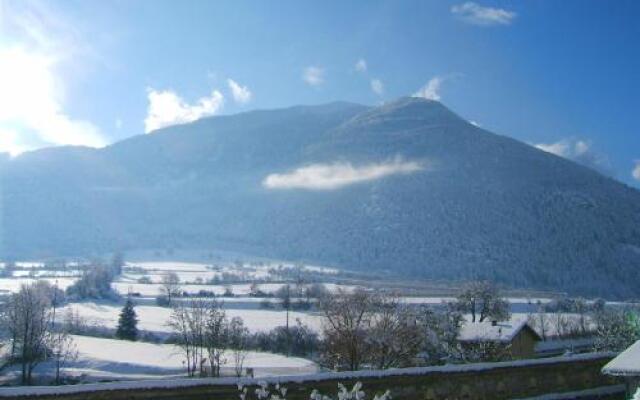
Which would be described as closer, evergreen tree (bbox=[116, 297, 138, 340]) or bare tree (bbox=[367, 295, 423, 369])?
bare tree (bbox=[367, 295, 423, 369])

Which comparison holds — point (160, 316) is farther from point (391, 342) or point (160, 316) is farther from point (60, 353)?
point (391, 342)

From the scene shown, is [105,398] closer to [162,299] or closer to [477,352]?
[477,352]

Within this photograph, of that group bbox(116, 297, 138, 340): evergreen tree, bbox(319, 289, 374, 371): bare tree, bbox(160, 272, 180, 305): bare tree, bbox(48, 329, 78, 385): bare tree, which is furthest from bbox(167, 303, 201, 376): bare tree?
bbox(160, 272, 180, 305): bare tree

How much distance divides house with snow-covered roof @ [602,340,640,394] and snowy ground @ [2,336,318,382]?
36571mm

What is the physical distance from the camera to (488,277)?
182m

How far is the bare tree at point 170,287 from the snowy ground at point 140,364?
1504 inches

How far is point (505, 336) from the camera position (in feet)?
162

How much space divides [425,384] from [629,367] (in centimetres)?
624

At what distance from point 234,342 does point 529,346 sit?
25.0 m

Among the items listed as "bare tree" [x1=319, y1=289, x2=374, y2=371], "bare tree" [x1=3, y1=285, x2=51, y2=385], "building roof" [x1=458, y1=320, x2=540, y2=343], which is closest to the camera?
"bare tree" [x1=319, y1=289, x2=374, y2=371]

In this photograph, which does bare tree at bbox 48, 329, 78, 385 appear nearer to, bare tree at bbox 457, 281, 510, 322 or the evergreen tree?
the evergreen tree

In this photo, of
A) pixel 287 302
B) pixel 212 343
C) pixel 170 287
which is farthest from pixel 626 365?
pixel 170 287

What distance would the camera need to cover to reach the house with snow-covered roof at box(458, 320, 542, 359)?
49147 millimetres

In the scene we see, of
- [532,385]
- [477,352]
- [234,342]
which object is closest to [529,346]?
[477,352]
